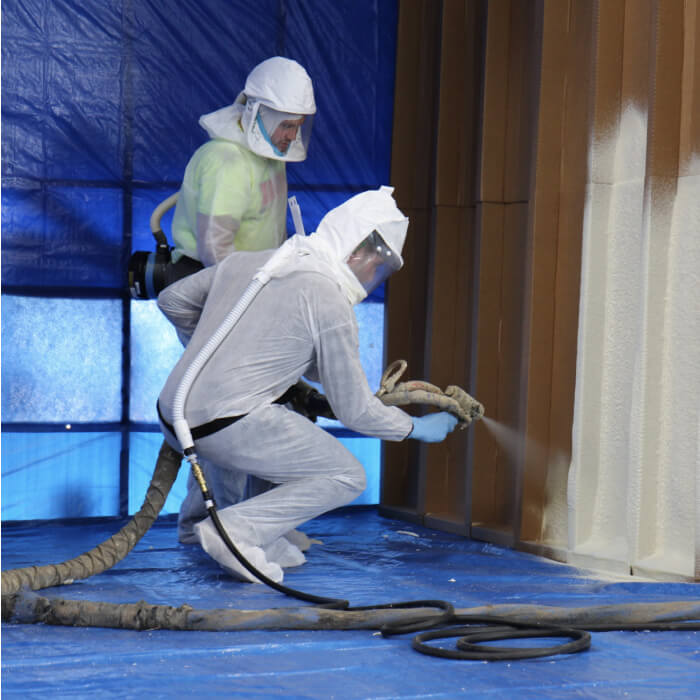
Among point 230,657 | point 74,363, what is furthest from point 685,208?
point 74,363

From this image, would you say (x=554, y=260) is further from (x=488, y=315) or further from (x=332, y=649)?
(x=332, y=649)

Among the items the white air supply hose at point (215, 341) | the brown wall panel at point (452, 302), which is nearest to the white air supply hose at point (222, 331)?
the white air supply hose at point (215, 341)

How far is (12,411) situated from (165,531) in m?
0.83

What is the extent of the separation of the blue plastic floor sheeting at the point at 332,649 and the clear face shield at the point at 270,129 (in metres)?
1.39

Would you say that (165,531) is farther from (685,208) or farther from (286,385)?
(685,208)

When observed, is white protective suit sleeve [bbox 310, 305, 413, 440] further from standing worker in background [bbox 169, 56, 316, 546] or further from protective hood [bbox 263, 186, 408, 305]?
standing worker in background [bbox 169, 56, 316, 546]

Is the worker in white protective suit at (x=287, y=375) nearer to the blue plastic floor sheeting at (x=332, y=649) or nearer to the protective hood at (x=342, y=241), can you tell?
the protective hood at (x=342, y=241)

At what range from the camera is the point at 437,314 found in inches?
→ 168

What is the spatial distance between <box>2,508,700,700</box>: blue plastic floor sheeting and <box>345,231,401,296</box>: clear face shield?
2.90ft

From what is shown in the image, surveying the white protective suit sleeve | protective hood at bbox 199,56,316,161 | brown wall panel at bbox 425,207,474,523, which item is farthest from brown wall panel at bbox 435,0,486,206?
the white protective suit sleeve

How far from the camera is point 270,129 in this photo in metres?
3.70

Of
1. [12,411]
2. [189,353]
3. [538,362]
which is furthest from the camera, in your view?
[12,411]

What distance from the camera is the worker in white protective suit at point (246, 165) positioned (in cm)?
363

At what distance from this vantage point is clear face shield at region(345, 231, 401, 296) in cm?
306
